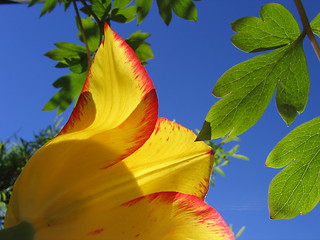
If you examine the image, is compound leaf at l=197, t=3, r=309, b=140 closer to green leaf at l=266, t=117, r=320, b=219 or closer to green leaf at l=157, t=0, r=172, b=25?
green leaf at l=266, t=117, r=320, b=219

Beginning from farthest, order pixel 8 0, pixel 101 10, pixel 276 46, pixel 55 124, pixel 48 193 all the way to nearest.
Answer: pixel 55 124, pixel 8 0, pixel 101 10, pixel 276 46, pixel 48 193

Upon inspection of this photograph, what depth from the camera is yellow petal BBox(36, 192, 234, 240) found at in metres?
0.33

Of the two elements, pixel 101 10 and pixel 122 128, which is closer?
pixel 122 128

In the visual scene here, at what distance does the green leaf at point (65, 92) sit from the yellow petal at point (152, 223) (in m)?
0.72

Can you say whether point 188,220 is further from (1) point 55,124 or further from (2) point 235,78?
(1) point 55,124

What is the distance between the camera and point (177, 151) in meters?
0.41

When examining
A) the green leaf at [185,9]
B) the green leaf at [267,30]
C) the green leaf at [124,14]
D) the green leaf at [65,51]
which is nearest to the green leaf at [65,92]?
the green leaf at [65,51]

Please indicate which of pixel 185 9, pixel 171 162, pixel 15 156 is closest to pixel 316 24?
pixel 171 162

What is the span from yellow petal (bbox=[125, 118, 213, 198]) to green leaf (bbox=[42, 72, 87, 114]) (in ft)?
2.17

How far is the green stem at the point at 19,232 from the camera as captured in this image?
0.93 feet

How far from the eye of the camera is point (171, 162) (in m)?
0.40

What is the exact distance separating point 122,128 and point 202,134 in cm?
16

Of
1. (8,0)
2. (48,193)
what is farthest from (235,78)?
(8,0)

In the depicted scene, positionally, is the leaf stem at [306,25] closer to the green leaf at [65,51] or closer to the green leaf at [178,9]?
the green leaf at [178,9]
